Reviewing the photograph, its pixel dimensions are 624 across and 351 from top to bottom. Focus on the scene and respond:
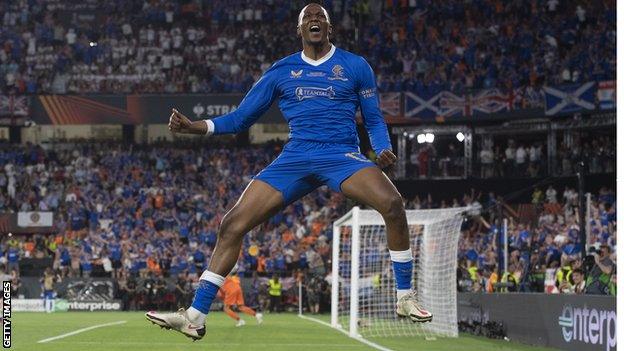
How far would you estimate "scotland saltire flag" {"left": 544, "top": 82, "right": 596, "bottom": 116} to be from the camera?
1534 inches

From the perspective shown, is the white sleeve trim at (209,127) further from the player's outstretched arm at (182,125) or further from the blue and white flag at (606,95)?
the blue and white flag at (606,95)

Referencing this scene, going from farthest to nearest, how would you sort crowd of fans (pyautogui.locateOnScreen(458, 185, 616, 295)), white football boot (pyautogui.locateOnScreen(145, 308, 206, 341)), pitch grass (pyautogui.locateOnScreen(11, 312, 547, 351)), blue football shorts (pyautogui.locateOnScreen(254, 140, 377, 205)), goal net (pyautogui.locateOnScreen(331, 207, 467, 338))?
1. goal net (pyautogui.locateOnScreen(331, 207, 467, 338))
2. crowd of fans (pyautogui.locateOnScreen(458, 185, 616, 295))
3. pitch grass (pyautogui.locateOnScreen(11, 312, 547, 351))
4. blue football shorts (pyautogui.locateOnScreen(254, 140, 377, 205))
5. white football boot (pyautogui.locateOnScreen(145, 308, 206, 341))

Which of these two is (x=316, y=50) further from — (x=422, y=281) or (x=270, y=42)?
(x=270, y=42)

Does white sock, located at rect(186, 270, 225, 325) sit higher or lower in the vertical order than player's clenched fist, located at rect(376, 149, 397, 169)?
lower

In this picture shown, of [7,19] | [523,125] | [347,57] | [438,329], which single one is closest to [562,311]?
[438,329]

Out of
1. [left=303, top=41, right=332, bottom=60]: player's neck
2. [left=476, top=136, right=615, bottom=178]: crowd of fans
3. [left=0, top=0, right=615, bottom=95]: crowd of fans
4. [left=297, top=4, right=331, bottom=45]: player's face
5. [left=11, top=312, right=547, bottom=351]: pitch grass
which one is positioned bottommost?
[left=11, top=312, right=547, bottom=351]: pitch grass

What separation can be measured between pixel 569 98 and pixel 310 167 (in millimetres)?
32854

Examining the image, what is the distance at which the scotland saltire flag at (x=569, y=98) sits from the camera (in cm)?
3897

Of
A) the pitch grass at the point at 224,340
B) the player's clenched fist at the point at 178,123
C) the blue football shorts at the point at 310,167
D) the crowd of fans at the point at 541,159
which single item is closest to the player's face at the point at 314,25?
the blue football shorts at the point at 310,167

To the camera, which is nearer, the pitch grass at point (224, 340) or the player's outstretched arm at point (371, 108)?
the player's outstretched arm at point (371, 108)

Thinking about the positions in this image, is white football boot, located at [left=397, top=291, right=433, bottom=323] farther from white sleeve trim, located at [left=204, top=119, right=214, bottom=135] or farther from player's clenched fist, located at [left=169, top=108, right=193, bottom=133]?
player's clenched fist, located at [left=169, top=108, right=193, bottom=133]

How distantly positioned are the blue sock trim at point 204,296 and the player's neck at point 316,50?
5.94ft

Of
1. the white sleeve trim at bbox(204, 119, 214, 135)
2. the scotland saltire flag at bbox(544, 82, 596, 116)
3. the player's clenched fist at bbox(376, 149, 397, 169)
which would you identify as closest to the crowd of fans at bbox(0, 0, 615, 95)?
the scotland saltire flag at bbox(544, 82, 596, 116)

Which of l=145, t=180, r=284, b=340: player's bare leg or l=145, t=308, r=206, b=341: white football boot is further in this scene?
l=145, t=180, r=284, b=340: player's bare leg
